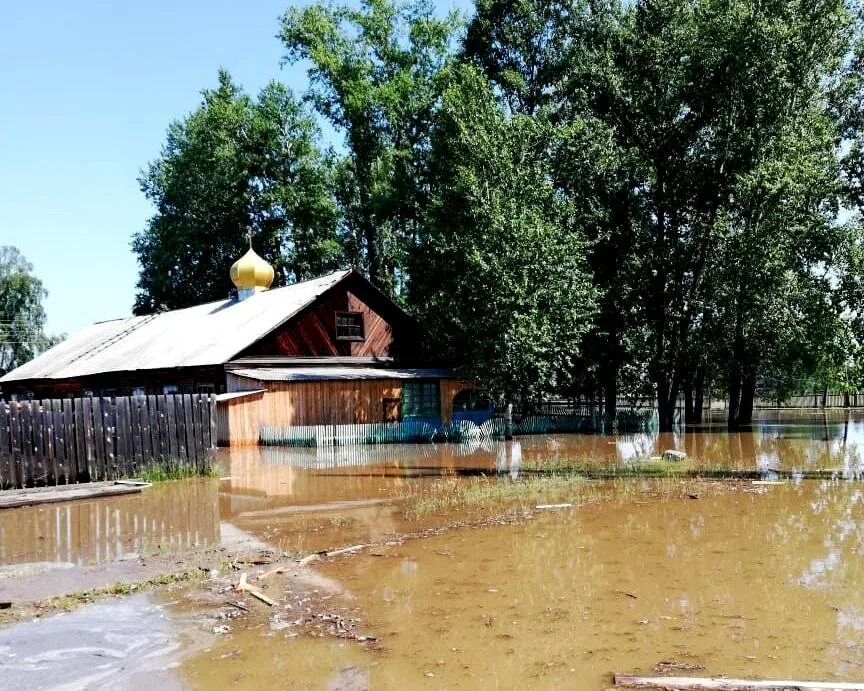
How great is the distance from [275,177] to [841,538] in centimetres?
4463

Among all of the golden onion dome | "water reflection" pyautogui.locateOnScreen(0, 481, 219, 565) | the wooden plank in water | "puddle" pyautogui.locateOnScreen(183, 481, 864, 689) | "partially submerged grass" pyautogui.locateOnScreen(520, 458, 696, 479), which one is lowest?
"partially submerged grass" pyautogui.locateOnScreen(520, 458, 696, 479)

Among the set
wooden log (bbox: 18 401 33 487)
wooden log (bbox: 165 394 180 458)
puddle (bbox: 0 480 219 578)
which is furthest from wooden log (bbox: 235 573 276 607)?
wooden log (bbox: 165 394 180 458)

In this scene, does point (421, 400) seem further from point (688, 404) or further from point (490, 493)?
point (490, 493)

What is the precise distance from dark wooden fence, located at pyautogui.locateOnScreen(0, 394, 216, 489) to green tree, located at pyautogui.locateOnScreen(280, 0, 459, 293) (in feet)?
87.6

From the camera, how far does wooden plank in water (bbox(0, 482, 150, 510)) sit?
50.8 feet

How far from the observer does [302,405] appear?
3041 centimetres

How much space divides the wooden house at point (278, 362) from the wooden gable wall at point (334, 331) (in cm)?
5

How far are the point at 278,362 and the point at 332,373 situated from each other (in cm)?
243

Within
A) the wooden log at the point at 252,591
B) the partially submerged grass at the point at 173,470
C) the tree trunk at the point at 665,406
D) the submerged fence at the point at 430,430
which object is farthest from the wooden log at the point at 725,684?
the tree trunk at the point at 665,406

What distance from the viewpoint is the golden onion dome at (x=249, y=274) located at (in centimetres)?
3900

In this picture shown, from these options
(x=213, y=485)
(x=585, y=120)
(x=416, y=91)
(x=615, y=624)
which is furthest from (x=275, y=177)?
(x=615, y=624)

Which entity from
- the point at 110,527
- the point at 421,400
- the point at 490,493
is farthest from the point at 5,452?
the point at 421,400

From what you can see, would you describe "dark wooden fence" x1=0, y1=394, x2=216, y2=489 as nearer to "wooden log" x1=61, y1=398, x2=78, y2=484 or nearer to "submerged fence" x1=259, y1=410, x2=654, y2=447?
"wooden log" x1=61, y1=398, x2=78, y2=484

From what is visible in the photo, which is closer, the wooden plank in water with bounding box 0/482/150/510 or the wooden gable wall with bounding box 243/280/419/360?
the wooden plank in water with bounding box 0/482/150/510
